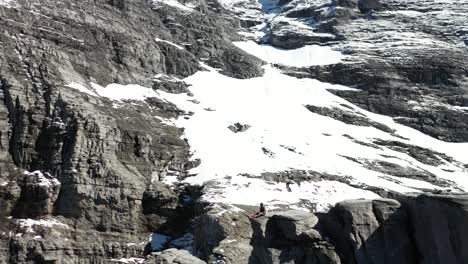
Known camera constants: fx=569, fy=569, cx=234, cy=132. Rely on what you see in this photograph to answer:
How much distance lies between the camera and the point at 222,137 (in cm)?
7062

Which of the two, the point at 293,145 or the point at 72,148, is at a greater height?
the point at 72,148

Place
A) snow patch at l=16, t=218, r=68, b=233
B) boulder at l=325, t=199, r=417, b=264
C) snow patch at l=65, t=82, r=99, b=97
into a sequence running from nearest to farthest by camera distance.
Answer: boulder at l=325, t=199, r=417, b=264 → snow patch at l=16, t=218, r=68, b=233 → snow patch at l=65, t=82, r=99, b=97

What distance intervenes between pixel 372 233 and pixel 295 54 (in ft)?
300

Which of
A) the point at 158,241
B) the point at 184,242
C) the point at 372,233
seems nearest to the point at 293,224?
the point at 372,233

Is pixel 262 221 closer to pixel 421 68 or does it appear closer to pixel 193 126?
pixel 193 126

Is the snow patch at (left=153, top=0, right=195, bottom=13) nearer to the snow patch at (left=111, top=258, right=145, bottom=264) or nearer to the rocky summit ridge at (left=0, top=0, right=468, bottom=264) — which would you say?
the rocky summit ridge at (left=0, top=0, right=468, bottom=264)

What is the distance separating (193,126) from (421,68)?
179 feet

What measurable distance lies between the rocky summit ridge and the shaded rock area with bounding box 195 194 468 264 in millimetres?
71

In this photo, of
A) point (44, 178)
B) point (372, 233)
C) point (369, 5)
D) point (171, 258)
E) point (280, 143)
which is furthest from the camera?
point (369, 5)

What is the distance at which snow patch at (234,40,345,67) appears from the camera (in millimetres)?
110375

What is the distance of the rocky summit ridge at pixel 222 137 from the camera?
28.2m

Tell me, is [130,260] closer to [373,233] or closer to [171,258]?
[171,258]

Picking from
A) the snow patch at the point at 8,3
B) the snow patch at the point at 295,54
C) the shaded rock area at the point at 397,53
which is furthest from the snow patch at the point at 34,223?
the snow patch at the point at 295,54

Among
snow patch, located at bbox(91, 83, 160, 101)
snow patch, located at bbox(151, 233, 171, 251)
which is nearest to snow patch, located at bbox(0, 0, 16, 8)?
snow patch, located at bbox(91, 83, 160, 101)
